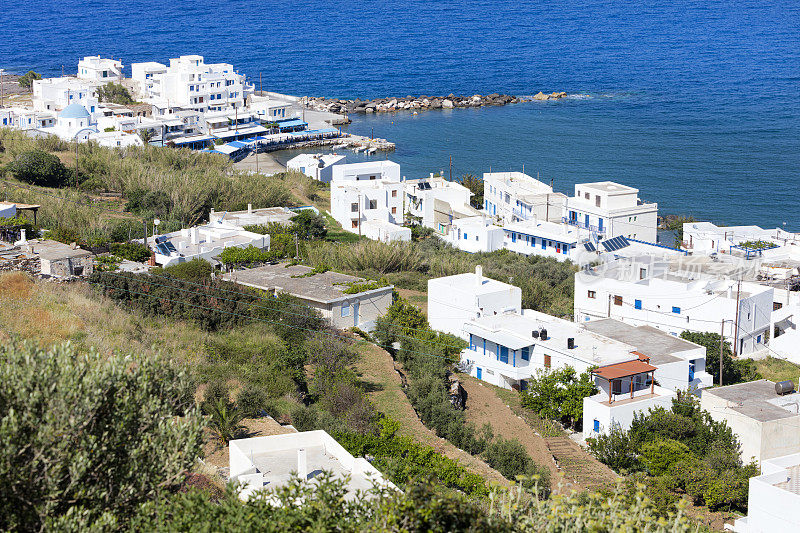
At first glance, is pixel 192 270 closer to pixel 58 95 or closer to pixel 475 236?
pixel 475 236

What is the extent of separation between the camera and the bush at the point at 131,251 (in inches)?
1143

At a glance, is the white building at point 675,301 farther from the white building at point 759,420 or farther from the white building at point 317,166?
the white building at point 317,166

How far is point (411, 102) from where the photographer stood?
92125 mm

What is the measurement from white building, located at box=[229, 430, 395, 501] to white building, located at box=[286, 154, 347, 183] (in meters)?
44.3

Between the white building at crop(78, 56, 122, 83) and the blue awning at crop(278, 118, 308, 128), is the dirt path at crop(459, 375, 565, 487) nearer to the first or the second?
the blue awning at crop(278, 118, 308, 128)

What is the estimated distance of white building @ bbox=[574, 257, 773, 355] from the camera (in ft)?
93.0

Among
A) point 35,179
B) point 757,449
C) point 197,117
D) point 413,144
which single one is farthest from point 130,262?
point 413,144

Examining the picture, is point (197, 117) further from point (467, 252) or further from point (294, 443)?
point (294, 443)

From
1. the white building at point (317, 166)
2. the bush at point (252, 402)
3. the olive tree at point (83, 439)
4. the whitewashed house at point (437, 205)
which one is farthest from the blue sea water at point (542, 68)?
the olive tree at point (83, 439)

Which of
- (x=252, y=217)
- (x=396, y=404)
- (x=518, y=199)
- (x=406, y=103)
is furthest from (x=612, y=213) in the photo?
(x=406, y=103)

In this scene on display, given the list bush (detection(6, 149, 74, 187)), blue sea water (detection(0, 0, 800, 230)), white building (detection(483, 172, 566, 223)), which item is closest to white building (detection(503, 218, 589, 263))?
white building (detection(483, 172, 566, 223))

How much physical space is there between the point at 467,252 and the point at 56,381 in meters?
33.9

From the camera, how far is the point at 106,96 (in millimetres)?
75188

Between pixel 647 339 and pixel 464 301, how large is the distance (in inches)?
227
